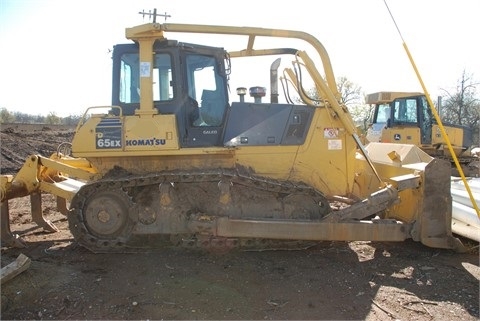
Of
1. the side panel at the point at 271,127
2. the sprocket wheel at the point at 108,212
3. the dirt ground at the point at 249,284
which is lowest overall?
the dirt ground at the point at 249,284

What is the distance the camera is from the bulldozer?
45.9 feet

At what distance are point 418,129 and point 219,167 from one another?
11.0 meters

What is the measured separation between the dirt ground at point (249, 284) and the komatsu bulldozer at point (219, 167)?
0.30 metres

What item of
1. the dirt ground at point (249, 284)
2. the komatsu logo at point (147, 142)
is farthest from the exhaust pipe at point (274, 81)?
the dirt ground at point (249, 284)

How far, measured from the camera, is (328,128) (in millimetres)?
5238

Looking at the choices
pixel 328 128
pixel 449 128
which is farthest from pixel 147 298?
pixel 449 128

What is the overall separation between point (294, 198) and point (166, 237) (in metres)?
1.80

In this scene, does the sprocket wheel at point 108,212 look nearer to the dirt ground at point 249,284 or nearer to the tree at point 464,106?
the dirt ground at point 249,284

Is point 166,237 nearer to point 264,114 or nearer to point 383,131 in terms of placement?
point 264,114

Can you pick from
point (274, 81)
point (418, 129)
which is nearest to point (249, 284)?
point (274, 81)

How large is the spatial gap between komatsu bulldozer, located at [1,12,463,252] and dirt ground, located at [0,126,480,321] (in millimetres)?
303

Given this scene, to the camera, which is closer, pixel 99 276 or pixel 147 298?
pixel 147 298

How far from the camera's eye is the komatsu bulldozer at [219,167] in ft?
16.0

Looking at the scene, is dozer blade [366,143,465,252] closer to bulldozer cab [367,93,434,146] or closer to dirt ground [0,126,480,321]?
dirt ground [0,126,480,321]
